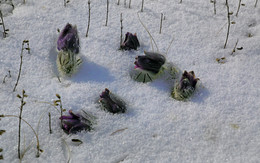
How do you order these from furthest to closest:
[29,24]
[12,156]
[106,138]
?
[29,24] < [106,138] < [12,156]

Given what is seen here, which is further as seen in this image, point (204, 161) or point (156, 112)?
point (156, 112)

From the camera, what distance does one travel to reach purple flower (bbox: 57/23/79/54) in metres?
2.20

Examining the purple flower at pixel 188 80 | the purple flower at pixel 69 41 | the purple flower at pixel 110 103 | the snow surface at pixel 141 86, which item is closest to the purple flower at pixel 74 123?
the snow surface at pixel 141 86

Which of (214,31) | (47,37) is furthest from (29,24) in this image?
(214,31)

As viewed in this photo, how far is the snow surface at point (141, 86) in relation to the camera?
1.80 meters

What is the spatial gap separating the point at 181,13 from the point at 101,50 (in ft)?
2.68

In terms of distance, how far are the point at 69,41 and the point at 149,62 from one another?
0.59 meters

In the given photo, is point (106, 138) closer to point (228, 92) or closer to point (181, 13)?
point (228, 92)

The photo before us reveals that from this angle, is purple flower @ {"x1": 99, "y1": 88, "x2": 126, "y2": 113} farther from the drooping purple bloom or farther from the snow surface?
the drooping purple bloom

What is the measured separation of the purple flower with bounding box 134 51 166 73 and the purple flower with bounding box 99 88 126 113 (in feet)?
1.09

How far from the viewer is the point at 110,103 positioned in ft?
6.41

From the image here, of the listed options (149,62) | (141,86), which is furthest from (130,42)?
(141,86)

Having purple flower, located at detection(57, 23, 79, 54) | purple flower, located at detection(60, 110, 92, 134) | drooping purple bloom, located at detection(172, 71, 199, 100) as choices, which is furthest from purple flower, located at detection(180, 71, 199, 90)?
purple flower, located at detection(57, 23, 79, 54)

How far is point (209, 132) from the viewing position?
188 centimetres
